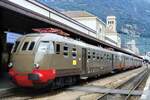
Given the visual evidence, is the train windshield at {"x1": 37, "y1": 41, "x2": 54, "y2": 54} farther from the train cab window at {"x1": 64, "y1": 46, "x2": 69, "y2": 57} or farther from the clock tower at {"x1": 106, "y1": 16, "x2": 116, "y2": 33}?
the clock tower at {"x1": 106, "y1": 16, "x2": 116, "y2": 33}

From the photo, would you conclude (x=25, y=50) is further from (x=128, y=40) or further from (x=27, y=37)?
(x=128, y=40)

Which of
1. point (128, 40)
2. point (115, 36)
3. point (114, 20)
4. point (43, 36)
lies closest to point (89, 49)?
point (43, 36)

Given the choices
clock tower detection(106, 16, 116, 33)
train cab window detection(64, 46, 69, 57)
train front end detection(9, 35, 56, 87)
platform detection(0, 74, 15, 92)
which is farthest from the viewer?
clock tower detection(106, 16, 116, 33)

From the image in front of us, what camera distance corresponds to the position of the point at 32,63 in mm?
17266

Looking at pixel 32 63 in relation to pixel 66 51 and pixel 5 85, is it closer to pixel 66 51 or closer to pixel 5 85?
pixel 66 51

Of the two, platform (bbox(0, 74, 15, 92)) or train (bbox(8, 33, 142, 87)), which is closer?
train (bbox(8, 33, 142, 87))

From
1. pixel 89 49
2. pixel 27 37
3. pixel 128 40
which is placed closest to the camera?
pixel 27 37

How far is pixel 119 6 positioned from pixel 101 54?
6119 inches

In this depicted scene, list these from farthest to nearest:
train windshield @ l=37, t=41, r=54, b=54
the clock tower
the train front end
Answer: the clock tower, train windshield @ l=37, t=41, r=54, b=54, the train front end

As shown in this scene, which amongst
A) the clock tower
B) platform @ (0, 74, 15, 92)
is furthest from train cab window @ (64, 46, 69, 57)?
the clock tower

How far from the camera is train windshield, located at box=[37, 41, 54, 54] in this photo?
17.8m

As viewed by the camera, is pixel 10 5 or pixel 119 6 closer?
pixel 10 5

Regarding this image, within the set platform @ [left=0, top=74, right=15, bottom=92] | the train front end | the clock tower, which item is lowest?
platform @ [left=0, top=74, right=15, bottom=92]

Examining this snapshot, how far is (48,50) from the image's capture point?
17984mm
